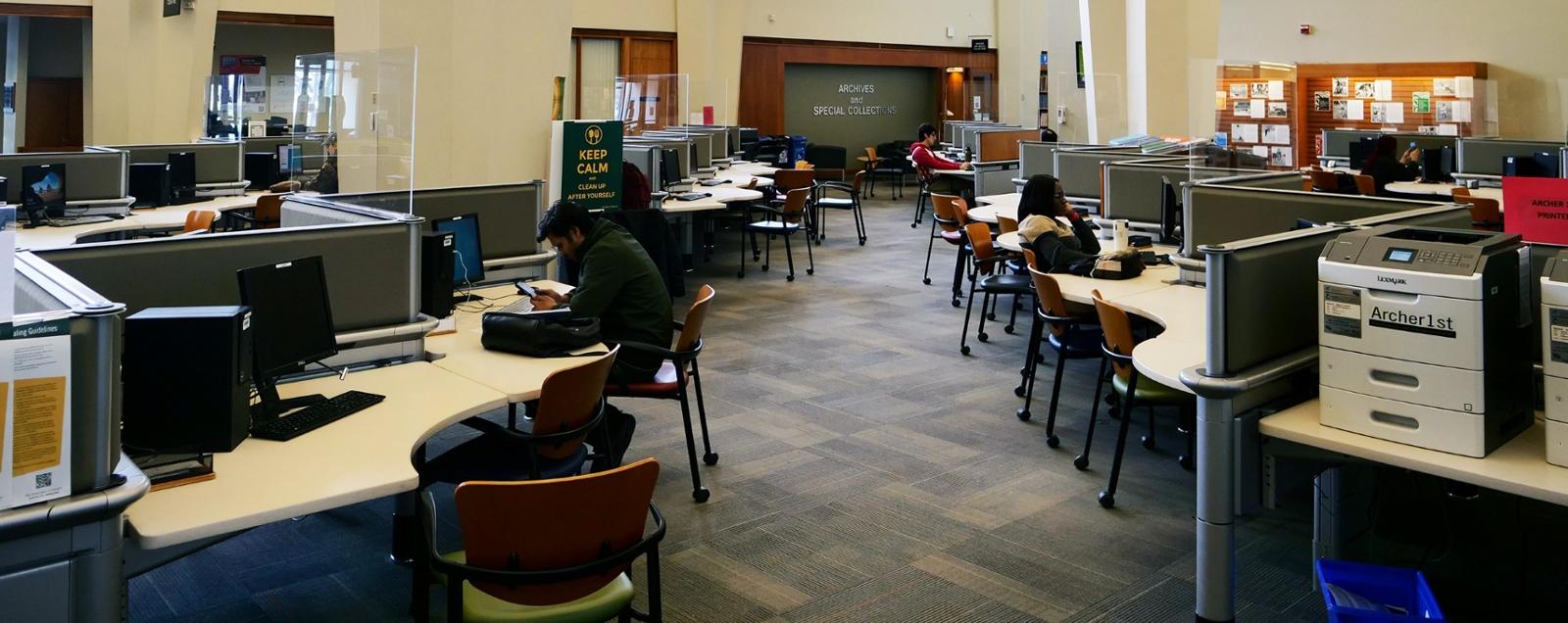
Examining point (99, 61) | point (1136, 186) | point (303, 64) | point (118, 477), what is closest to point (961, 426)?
point (1136, 186)

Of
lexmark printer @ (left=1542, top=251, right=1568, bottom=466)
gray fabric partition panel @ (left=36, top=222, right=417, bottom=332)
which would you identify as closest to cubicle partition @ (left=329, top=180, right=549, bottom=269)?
gray fabric partition panel @ (left=36, top=222, right=417, bottom=332)

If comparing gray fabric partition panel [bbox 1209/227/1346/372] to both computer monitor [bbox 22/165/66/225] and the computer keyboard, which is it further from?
computer monitor [bbox 22/165/66/225]

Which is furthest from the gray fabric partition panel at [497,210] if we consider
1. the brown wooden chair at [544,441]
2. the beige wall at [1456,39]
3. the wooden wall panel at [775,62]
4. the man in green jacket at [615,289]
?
the beige wall at [1456,39]

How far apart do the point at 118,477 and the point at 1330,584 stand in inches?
107

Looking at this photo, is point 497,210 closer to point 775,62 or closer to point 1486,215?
point 1486,215

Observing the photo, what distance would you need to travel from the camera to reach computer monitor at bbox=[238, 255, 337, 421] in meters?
2.92

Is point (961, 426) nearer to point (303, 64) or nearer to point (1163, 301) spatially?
point (1163, 301)

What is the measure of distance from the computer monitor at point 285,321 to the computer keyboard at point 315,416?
0.18ft

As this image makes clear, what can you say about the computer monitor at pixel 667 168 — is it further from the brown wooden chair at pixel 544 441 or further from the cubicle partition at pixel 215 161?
the brown wooden chair at pixel 544 441

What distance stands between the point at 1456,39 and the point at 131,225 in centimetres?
1402

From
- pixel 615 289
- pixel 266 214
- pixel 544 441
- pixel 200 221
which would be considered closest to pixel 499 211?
pixel 615 289

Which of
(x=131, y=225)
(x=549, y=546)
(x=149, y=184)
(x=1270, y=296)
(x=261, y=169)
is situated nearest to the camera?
(x=549, y=546)

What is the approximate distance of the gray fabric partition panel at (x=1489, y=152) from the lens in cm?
979

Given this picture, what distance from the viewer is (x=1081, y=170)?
25.3 feet
